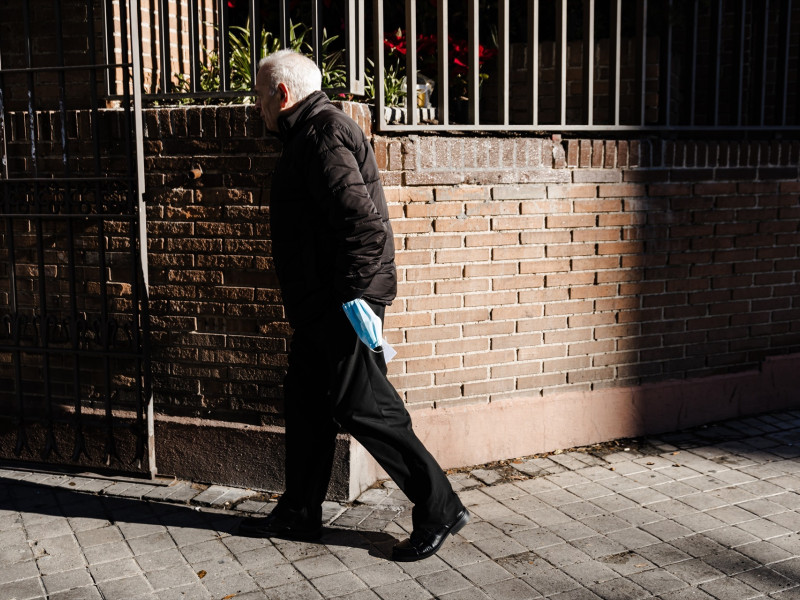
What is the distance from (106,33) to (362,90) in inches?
53.5

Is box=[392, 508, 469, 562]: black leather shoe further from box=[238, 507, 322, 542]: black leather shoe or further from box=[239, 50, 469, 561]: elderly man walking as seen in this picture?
box=[238, 507, 322, 542]: black leather shoe

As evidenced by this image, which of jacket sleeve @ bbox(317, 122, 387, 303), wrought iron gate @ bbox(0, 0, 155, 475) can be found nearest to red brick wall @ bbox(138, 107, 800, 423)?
wrought iron gate @ bbox(0, 0, 155, 475)

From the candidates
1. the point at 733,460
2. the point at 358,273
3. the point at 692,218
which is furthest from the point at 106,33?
the point at 733,460

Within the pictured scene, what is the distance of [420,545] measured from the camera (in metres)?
3.69

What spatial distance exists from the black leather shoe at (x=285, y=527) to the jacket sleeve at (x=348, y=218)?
1072 millimetres

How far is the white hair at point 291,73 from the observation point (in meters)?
3.63

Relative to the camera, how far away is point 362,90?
14.4 feet

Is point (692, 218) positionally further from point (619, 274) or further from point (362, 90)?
point (362, 90)

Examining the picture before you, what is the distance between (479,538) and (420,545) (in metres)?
0.35

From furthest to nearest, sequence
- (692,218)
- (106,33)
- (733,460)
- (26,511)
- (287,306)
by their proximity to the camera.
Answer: (692,218) < (733,460) < (106,33) < (26,511) < (287,306)

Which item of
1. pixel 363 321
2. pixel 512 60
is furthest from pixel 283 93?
pixel 512 60

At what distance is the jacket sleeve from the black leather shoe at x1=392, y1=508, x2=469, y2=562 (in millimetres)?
1037

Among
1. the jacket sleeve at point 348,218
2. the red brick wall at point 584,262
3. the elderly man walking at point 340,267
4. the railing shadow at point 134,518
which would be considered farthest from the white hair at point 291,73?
the railing shadow at point 134,518

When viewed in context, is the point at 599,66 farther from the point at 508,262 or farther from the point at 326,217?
the point at 326,217
